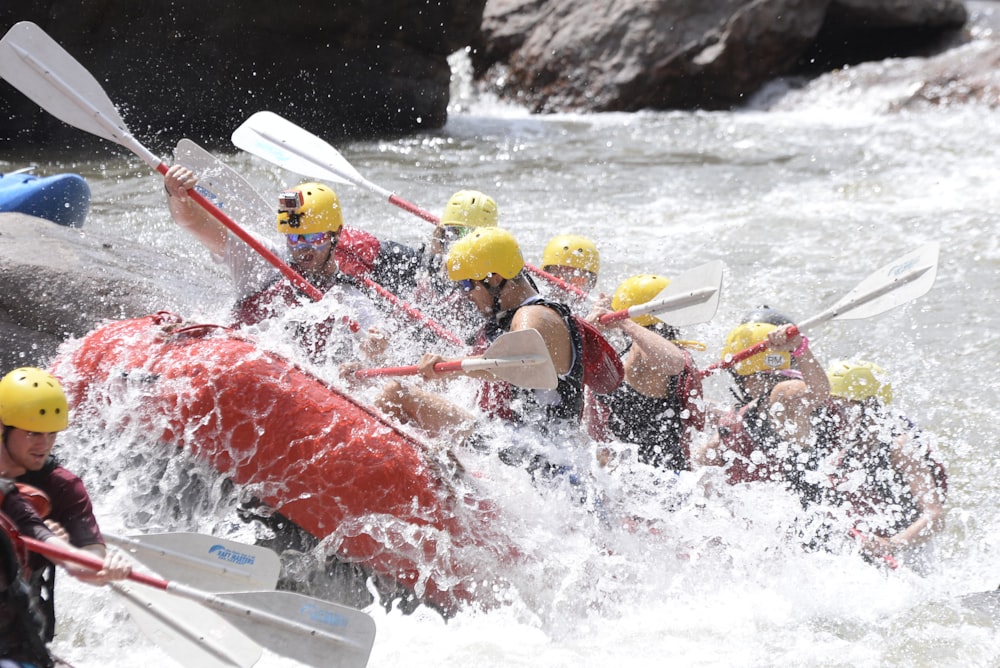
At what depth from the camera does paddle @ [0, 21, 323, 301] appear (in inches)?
208

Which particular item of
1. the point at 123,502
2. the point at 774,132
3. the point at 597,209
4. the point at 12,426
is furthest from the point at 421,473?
the point at 774,132

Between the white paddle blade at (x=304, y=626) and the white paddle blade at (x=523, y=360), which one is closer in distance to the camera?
the white paddle blade at (x=304, y=626)

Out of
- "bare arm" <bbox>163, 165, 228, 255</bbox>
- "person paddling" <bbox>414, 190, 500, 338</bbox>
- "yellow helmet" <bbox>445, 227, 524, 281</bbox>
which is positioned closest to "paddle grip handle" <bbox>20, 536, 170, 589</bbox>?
"yellow helmet" <bbox>445, 227, 524, 281</bbox>

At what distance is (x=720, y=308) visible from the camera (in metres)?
7.39

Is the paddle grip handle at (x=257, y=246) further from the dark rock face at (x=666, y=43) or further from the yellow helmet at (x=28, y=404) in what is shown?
the dark rock face at (x=666, y=43)

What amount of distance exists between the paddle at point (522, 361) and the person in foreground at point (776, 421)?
45.5 inches

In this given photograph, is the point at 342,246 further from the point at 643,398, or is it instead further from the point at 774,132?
the point at 774,132

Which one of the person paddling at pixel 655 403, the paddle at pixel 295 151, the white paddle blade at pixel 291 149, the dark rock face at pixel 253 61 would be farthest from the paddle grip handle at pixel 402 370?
the dark rock face at pixel 253 61

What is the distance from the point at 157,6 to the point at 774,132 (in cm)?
615

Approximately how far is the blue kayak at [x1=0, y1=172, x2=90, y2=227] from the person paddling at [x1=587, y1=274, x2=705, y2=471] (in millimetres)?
2959

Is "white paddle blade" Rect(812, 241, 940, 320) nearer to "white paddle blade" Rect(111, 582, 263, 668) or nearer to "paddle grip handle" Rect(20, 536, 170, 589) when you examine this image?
"white paddle blade" Rect(111, 582, 263, 668)

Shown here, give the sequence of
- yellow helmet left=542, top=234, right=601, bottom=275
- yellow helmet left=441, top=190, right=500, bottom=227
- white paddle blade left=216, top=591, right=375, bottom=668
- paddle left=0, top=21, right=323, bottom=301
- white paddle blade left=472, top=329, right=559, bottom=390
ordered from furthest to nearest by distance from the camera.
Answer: yellow helmet left=441, top=190, right=500, bottom=227 < yellow helmet left=542, top=234, right=601, bottom=275 < paddle left=0, top=21, right=323, bottom=301 < white paddle blade left=472, top=329, right=559, bottom=390 < white paddle blade left=216, top=591, right=375, bottom=668

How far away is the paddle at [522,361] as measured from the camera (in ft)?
12.4

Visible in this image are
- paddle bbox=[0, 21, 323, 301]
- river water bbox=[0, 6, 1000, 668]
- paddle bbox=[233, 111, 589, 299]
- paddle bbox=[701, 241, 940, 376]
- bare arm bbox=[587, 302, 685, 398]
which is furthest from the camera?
paddle bbox=[233, 111, 589, 299]
